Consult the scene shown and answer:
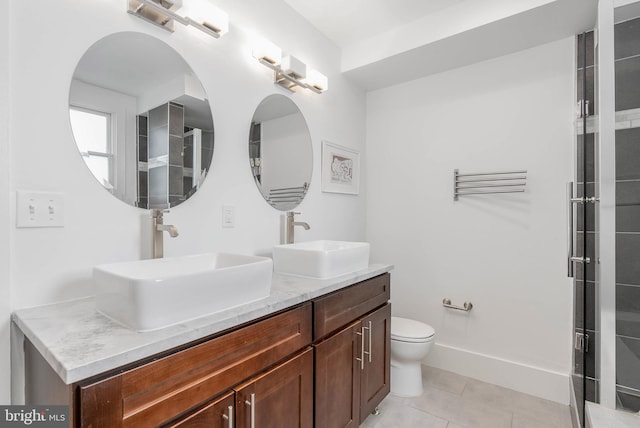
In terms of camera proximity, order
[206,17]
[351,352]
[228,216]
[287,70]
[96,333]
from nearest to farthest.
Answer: [96,333] → [206,17] → [351,352] → [228,216] → [287,70]

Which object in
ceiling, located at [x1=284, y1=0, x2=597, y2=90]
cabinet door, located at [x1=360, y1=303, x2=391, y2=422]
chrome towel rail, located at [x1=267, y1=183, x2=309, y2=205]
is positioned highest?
ceiling, located at [x1=284, y1=0, x2=597, y2=90]

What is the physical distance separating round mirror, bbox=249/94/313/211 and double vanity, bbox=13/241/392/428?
0.60 m

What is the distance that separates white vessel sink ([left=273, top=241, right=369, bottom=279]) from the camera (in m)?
1.58

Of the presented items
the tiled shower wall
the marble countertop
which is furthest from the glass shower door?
the marble countertop

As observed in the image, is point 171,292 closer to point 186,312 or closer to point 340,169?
point 186,312

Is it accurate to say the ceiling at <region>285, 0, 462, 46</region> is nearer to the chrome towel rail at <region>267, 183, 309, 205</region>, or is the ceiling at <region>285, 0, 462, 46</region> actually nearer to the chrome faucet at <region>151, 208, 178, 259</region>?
the chrome towel rail at <region>267, 183, 309, 205</region>

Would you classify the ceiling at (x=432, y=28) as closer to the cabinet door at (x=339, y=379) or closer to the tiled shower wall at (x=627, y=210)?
the tiled shower wall at (x=627, y=210)

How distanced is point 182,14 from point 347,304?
1534mm

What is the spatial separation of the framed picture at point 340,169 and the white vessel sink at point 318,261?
814 millimetres

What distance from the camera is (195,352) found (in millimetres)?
940

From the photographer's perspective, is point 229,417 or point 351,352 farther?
point 351,352

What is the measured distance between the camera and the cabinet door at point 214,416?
0.93 metres

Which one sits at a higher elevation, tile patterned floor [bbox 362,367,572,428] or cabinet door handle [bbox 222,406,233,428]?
cabinet door handle [bbox 222,406,233,428]

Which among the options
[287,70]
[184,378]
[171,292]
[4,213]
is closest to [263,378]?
[184,378]
